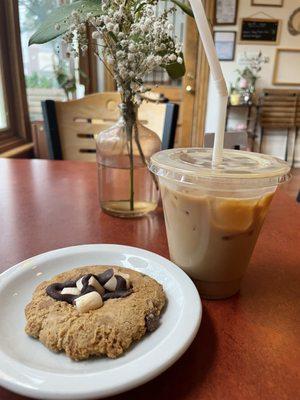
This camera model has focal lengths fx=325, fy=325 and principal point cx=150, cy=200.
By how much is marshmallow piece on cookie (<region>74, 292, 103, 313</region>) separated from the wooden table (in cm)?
9

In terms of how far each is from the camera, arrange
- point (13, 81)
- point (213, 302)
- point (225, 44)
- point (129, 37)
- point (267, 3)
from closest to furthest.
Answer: point (213, 302) < point (129, 37) < point (13, 81) < point (267, 3) < point (225, 44)

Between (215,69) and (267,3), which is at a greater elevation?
(267,3)

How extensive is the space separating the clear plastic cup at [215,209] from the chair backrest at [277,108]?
368cm

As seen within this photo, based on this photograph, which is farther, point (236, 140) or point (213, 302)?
point (236, 140)

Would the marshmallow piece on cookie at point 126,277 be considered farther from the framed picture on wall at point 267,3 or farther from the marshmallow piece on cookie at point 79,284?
the framed picture on wall at point 267,3

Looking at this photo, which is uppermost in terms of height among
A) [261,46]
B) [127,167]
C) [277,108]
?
[261,46]

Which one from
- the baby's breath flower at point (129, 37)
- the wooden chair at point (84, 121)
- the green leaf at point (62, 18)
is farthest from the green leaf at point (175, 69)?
the wooden chair at point (84, 121)

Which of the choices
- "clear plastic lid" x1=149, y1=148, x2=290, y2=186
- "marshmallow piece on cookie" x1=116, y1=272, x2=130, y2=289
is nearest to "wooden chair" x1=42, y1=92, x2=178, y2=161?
"clear plastic lid" x1=149, y1=148, x2=290, y2=186

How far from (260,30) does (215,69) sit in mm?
3795

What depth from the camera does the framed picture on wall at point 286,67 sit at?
3.69m

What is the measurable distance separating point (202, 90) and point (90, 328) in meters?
3.64

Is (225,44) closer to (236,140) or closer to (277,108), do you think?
(277,108)

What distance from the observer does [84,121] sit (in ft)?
4.83

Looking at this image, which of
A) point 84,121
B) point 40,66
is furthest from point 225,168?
point 40,66
